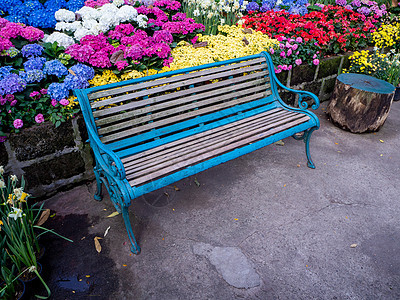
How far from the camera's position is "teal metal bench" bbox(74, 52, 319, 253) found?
226 centimetres

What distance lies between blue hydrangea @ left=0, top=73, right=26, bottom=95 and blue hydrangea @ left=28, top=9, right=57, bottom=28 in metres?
1.47

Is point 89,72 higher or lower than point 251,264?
higher

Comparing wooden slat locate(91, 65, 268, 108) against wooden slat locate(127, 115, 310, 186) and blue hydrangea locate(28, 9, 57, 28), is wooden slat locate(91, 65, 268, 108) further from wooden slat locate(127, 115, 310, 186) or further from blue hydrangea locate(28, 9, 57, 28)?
blue hydrangea locate(28, 9, 57, 28)

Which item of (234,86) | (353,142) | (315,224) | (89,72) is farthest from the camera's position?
(353,142)

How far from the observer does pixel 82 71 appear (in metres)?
2.78

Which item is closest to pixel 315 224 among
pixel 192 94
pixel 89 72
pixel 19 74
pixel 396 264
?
pixel 396 264

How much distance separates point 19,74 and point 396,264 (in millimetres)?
3535

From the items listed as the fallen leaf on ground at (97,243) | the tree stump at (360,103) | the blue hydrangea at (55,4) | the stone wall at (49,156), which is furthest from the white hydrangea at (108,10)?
the tree stump at (360,103)

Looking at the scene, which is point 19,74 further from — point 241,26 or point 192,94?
point 241,26

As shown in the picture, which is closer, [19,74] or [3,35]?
[19,74]

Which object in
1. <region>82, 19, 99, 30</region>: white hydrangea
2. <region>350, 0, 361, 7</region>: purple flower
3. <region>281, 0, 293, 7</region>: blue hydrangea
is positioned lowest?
<region>82, 19, 99, 30</region>: white hydrangea

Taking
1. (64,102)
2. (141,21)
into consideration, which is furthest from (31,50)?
(141,21)

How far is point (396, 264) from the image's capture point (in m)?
2.25

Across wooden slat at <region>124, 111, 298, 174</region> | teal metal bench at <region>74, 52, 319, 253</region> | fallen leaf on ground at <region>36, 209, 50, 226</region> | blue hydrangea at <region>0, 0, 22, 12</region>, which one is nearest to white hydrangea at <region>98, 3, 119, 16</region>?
blue hydrangea at <region>0, 0, 22, 12</region>
